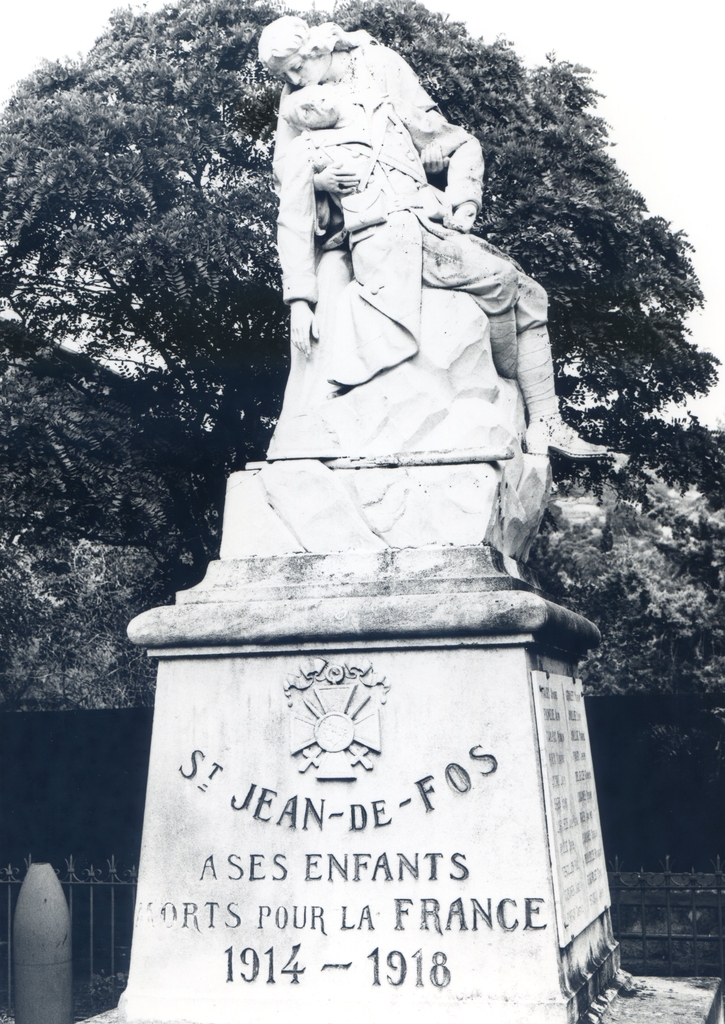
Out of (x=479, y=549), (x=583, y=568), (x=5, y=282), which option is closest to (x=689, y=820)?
(x=479, y=549)

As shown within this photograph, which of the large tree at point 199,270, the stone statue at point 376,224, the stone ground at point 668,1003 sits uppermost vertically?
the large tree at point 199,270

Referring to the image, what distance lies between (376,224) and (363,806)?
2.45 m

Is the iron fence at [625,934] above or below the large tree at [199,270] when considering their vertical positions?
below

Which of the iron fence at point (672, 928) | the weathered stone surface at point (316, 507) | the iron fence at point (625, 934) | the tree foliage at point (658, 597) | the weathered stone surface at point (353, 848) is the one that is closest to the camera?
the weathered stone surface at point (353, 848)

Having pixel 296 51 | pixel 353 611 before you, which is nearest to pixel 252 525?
pixel 353 611

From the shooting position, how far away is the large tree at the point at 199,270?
11.5 m

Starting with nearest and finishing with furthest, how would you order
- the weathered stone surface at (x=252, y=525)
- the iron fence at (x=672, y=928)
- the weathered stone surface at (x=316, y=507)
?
the weathered stone surface at (x=316, y=507) → the weathered stone surface at (x=252, y=525) → the iron fence at (x=672, y=928)

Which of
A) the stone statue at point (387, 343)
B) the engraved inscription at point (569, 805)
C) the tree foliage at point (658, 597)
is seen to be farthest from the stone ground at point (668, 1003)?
the tree foliage at point (658, 597)

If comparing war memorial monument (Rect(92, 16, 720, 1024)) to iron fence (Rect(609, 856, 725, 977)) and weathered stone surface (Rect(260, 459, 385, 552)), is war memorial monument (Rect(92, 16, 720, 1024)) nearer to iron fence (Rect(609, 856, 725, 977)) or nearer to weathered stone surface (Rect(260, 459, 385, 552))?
weathered stone surface (Rect(260, 459, 385, 552))

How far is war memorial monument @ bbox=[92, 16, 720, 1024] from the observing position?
4469 millimetres

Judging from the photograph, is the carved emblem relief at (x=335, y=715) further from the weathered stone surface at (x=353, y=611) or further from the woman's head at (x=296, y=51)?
the woman's head at (x=296, y=51)

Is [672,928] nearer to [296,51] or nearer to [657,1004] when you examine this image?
[657,1004]

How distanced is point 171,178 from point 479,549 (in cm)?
814

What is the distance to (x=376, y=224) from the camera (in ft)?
18.0
